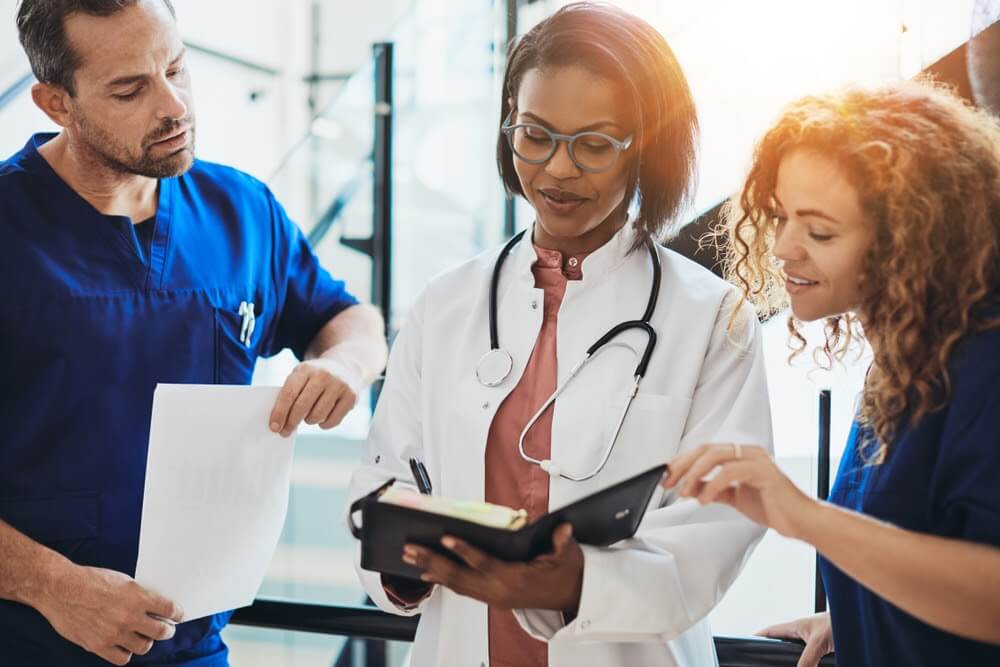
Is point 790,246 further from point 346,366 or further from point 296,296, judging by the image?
point 296,296

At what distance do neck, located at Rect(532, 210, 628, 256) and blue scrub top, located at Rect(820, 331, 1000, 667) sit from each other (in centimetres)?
47

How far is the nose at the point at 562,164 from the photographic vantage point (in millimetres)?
1263

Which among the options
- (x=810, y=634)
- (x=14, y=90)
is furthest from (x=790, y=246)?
(x=14, y=90)

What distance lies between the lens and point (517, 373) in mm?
1326

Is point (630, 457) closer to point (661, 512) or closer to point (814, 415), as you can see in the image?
point (661, 512)

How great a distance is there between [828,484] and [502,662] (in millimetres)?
570

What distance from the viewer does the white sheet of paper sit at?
4.20 feet

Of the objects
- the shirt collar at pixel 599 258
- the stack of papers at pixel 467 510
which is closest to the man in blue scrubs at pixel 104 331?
the shirt collar at pixel 599 258

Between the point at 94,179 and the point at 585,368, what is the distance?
82 cm

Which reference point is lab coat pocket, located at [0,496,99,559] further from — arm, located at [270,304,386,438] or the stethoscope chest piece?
the stethoscope chest piece

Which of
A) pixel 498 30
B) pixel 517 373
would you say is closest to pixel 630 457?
pixel 517 373

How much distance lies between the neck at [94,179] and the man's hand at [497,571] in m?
0.83

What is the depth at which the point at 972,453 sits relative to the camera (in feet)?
3.14

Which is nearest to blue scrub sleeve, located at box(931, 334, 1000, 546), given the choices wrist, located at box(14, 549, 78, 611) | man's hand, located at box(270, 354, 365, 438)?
man's hand, located at box(270, 354, 365, 438)
